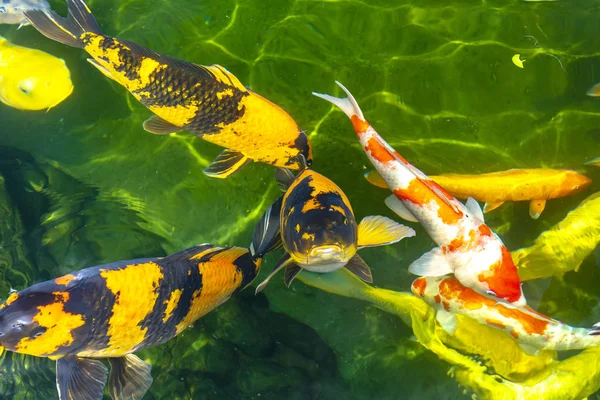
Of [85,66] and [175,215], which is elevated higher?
[85,66]

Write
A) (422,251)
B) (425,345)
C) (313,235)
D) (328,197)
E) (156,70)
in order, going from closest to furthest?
(313,235) < (328,197) < (156,70) < (425,345) < (422,251)

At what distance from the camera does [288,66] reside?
492 cm

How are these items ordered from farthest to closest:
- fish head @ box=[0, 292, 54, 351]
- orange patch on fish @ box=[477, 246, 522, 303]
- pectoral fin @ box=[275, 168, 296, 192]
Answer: pectoral fin @ box=[275, 168, 296, 192] < orange patch on fish @ box=[477, 246, 522, 303] < fish head @ box=[0, 292, 54, 351]

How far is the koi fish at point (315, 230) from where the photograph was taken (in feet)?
10.2

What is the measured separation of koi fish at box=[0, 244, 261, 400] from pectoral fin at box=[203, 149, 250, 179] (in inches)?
33.4

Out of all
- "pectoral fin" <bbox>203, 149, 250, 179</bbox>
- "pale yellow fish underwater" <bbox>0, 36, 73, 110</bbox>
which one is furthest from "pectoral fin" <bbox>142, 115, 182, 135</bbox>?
"pale yellow fish underwater" <bbox>0, 36, 73, 110</bbox>

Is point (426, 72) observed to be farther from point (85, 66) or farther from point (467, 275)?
point (85, 66)

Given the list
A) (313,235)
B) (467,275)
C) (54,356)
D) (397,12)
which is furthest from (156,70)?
(467,275)

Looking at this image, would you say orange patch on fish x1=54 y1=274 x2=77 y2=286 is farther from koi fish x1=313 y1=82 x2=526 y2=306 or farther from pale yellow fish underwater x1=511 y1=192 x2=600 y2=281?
pale yellow fish underwater x1=511 y1=192 x2=600 y2=281

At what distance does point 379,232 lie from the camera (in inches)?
145

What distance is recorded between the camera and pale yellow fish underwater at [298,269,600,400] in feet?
13.1

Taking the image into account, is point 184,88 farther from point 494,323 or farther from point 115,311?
point 494,323

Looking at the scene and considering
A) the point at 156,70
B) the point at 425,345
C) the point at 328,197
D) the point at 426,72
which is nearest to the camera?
the point at 328,197

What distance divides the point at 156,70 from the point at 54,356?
2.20 m
